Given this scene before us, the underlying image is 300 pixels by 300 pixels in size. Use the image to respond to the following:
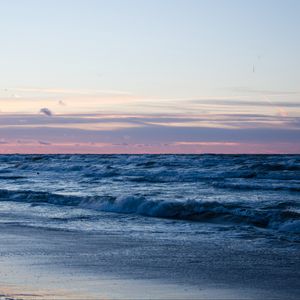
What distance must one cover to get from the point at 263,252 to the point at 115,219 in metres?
6.81

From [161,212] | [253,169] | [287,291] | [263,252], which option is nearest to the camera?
[287,291]

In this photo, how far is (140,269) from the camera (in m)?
9.92

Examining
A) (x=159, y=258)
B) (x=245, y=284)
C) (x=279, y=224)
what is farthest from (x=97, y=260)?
(x=279, y=224)

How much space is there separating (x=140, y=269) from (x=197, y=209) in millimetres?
8968

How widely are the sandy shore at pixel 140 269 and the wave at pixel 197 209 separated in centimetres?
327

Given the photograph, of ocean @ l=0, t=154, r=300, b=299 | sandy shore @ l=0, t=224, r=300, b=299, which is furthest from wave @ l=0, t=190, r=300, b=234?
sandy shore @ l=0, t=224, r=300, b=299

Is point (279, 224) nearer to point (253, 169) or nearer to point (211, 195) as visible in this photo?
point (211, 195)

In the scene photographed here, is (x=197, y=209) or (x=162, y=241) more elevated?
(x=162, y=241)

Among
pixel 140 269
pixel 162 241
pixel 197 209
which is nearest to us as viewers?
pixel 140 269

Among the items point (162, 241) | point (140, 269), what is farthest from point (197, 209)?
point (140, 269)

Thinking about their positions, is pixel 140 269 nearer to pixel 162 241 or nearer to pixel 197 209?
pixel 162 241

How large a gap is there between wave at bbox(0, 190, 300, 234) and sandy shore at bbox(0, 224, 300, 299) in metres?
3.27

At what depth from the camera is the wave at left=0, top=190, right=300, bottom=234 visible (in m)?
16.2

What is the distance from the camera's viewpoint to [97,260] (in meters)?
10.7
